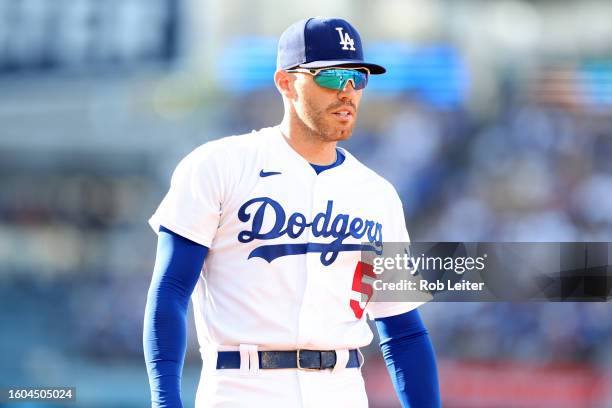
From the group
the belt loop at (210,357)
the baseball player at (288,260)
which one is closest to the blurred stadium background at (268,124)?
the baseball player at (288,260)

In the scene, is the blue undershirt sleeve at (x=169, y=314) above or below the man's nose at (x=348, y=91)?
below

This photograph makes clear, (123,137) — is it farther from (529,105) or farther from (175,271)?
(175,271)

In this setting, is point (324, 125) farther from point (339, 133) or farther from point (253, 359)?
point (253, 359)

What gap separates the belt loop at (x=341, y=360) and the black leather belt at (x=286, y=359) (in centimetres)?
2

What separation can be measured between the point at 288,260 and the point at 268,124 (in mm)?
7914

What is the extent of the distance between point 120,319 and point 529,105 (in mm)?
4497

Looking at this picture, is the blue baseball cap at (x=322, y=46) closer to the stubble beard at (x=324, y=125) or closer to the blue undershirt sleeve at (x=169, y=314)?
the stubble beard at (x=324, y=125)

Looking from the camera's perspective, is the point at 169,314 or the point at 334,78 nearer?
the point at 169,314

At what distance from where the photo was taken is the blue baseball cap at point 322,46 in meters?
2.75

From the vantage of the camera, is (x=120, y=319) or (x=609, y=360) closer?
(x=609, y=360)

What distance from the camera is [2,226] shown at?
36.4ft

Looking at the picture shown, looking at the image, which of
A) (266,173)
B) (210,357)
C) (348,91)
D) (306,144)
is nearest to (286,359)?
(210,357)

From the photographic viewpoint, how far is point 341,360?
8.71 ft

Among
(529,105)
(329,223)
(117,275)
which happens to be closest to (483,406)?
(529,105)
